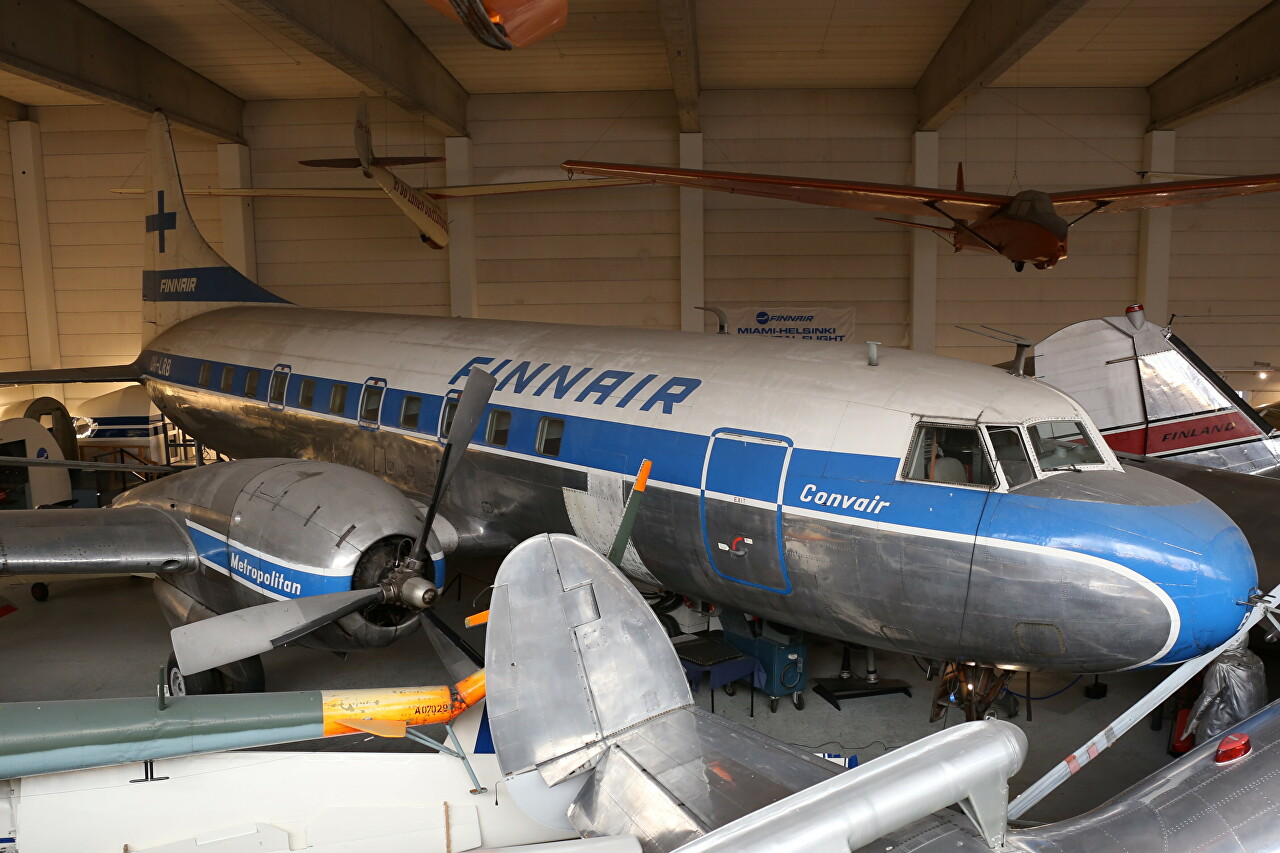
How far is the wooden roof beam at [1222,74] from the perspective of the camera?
51.0ft

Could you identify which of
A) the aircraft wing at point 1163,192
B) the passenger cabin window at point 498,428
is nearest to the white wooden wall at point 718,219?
the aircraft wing at point 1163,192

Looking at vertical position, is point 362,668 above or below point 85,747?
below

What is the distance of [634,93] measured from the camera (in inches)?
790

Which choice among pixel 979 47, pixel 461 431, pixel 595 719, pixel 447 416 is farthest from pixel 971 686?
pixel 979 47

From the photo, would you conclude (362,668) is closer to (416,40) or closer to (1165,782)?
(1165,782)

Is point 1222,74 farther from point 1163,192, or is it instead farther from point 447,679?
point 447,679

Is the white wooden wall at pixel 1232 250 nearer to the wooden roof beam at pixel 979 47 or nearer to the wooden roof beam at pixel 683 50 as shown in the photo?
the wooden roof beam at pixel 979 47

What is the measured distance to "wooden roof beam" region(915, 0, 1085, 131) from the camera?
12.3m

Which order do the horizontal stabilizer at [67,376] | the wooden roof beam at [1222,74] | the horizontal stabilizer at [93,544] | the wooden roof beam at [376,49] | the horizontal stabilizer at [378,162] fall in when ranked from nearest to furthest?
the horizontal stabilizer at [93,544] < the wooden roof beam at [376,49] < the horizontal stabilizer at [67,376] < the wooden roof beam at [1222,74] < the horizontal stabilizer at [378,162]

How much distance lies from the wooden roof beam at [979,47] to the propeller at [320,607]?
9602mm

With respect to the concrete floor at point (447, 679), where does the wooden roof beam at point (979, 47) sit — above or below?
above

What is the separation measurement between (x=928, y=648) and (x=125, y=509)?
7130 millimetres

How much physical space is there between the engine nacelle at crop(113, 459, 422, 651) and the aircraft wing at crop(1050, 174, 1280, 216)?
12.9 m

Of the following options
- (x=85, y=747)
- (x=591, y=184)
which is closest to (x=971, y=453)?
(x=85, y=747)
